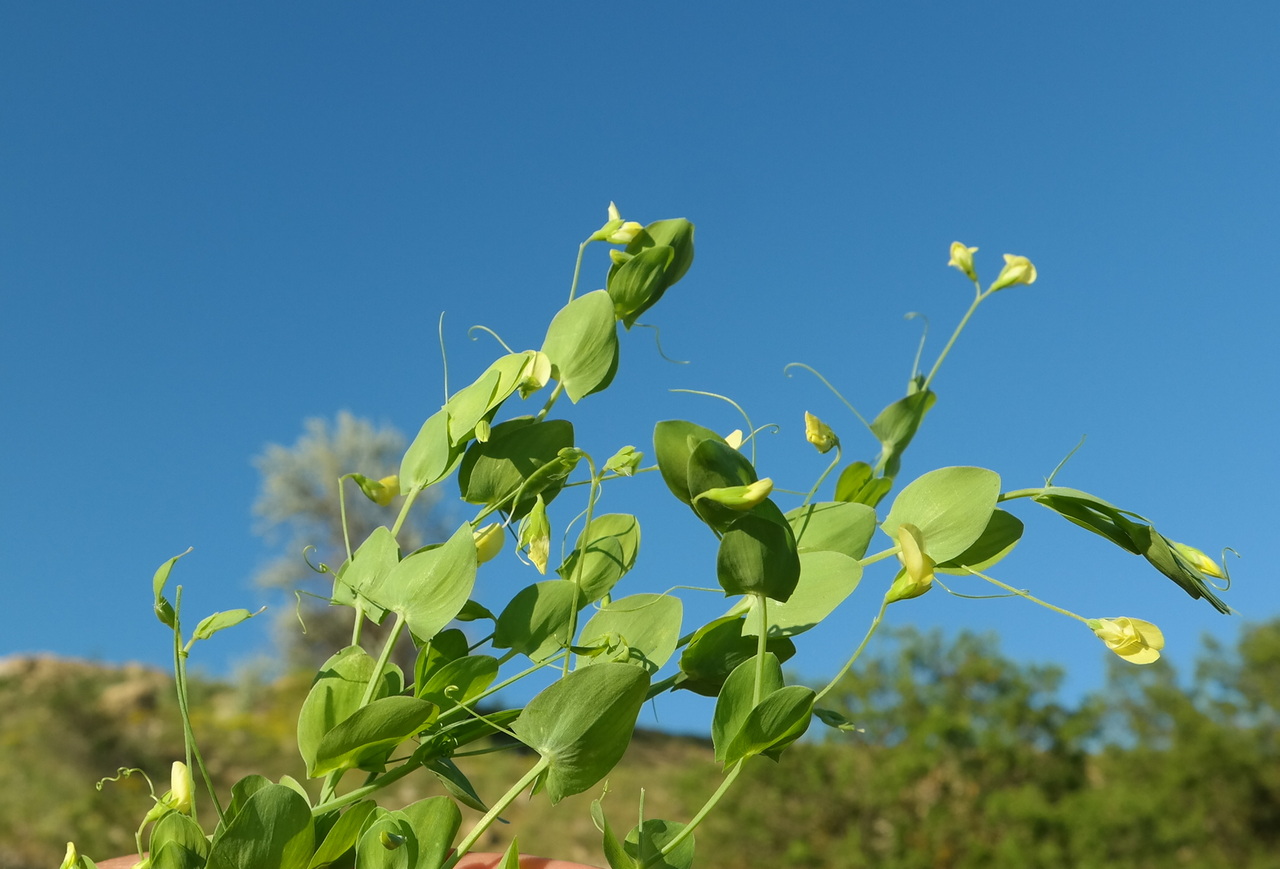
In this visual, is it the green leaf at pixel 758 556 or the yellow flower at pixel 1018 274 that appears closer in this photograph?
the green leaf at pixel 758 556

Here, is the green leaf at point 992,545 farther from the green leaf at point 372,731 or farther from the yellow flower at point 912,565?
the green leaf at point 372,731

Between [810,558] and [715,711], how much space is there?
70 mm

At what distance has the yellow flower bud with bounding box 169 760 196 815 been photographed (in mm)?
413

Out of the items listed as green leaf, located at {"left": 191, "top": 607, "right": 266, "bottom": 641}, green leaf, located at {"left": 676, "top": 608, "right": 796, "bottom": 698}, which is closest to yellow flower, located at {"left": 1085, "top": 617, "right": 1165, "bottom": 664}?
green leaf, located at {"left": 676, "top": 608, "right": 796, "bottom": 698}

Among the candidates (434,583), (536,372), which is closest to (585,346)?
(536,372)

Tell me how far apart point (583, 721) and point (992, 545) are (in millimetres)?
184

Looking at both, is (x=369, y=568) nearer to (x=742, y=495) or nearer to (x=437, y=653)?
(x=437, y=653)

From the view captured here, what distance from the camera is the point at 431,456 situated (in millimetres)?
431

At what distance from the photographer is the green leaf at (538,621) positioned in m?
0.39

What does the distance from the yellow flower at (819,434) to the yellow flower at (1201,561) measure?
145mm

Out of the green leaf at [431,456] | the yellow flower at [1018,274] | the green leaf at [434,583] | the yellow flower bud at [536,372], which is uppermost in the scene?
the yellow flower at [1018,274]

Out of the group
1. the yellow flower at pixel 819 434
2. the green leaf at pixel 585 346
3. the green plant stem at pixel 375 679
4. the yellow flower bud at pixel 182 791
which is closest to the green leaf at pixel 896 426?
the yellow flower at pixel 819 434

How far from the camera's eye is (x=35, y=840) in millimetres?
3480

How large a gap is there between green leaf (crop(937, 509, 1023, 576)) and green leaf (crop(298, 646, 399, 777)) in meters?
0.24
